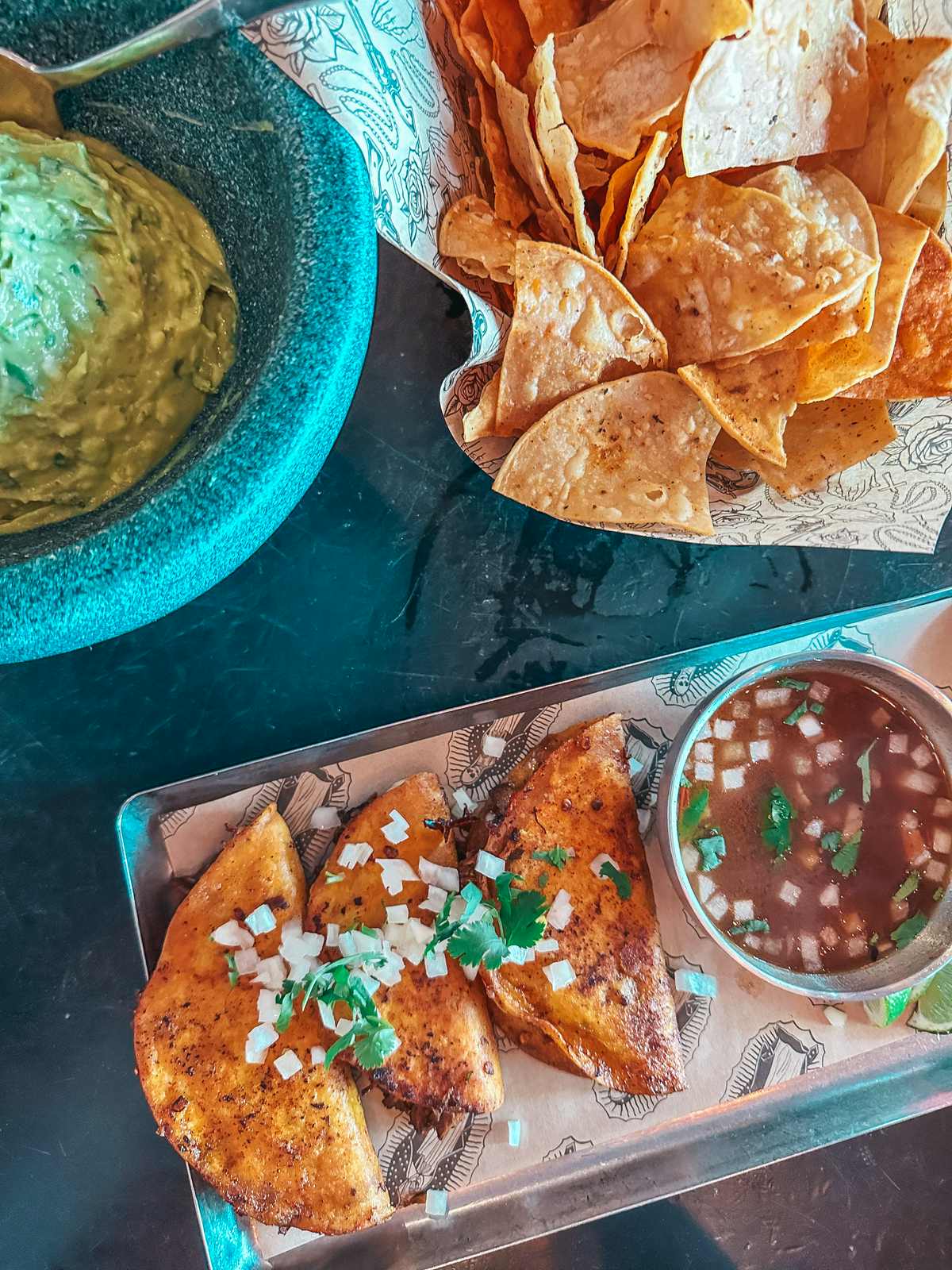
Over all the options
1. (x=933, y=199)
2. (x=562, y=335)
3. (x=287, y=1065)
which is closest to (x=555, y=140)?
(x=562, y=335)

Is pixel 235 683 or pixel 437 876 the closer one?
pixel 437 876

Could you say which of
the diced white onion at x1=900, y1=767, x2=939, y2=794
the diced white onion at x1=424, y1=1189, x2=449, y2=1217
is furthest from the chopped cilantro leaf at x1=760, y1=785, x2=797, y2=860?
the diced white onion at x1=424, y1=1189, x2=449, y2=1217

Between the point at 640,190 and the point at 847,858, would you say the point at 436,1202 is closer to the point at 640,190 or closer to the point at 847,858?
the point at 847,858

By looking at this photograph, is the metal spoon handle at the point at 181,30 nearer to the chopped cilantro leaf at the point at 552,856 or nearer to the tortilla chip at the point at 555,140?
the tortilla chip at the point at 555,140

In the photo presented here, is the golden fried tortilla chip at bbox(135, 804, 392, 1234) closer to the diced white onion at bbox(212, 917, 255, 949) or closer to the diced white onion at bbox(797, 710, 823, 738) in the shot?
the diced white onion at bbox(212, 917, 255, 949)

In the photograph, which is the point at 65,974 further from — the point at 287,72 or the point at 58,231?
the point at 287,72

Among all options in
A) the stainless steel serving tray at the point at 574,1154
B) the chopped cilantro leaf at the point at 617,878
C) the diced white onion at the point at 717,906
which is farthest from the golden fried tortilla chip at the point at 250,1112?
the diced white onion at the point at 717,906

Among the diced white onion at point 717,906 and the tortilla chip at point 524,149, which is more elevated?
the tortilla chip at point 524,149

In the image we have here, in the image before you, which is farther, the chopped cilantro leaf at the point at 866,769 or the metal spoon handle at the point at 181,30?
the chopped cilantro leaf at the point at 866,769

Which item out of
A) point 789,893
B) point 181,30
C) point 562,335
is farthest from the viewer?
point 789,893
